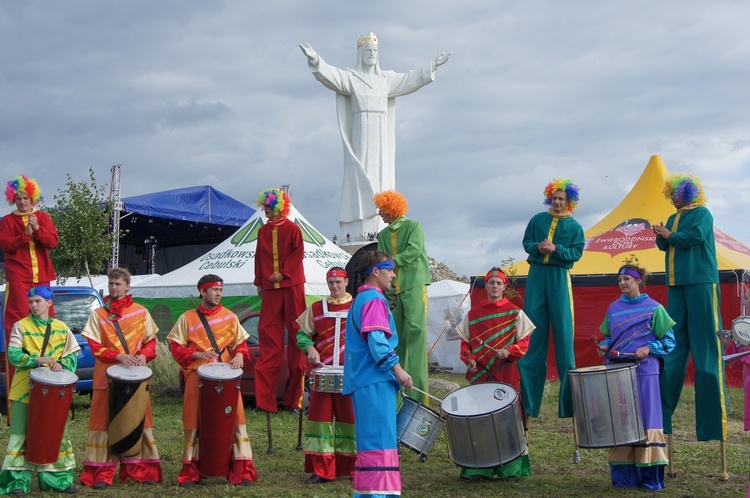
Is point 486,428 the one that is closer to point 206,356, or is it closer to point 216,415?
point 216,415

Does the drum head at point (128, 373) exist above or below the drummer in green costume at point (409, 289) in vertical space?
below

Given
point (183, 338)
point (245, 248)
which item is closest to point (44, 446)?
point (183, 338)

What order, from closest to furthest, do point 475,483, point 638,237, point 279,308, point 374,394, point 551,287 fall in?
point 374,394 < point 475,483 < point 551,287 < point 279,308 < point 638,237

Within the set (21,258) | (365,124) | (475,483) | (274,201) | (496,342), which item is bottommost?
(475,483)

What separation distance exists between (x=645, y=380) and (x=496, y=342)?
1200mm

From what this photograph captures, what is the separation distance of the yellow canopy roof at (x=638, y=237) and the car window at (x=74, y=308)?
768cm

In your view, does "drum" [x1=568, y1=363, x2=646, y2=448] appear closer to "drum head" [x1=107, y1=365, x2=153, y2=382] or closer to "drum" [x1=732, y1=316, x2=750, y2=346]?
"drum" [x1=732, y1=316, x2=750, y2=346]

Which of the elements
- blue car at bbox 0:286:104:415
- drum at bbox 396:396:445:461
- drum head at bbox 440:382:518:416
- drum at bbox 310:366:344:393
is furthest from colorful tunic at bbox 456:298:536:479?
blue car at bbox 0:286:104:415

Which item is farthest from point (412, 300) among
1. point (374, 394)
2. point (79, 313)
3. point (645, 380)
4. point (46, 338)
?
point (79, 313)

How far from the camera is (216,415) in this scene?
6.10 m

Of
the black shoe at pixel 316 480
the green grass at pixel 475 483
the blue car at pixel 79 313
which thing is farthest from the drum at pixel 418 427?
the blue car at pixel 79 313

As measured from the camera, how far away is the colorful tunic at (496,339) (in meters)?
6.57

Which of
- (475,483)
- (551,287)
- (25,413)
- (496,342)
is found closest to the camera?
(25,413)

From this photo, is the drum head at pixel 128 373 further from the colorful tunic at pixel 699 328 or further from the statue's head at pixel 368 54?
the statue's head at pixel 368 54
